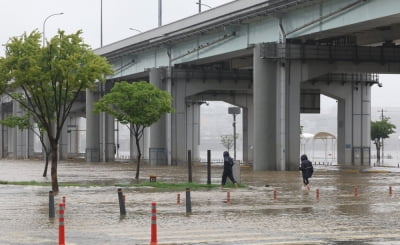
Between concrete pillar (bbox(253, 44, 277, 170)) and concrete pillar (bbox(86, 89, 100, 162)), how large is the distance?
143ft

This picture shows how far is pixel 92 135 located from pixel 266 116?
46327mm

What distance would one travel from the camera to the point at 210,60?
73.2 meters

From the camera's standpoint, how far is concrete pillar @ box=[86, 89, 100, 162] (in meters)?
101

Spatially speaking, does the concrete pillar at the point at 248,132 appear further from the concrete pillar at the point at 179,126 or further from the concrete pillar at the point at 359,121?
the concrete pillar at the point at 359,121

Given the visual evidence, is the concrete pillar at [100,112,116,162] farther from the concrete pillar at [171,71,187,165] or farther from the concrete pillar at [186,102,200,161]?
the concrete pillar at [171,71,187,165]

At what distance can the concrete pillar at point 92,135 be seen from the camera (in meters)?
101

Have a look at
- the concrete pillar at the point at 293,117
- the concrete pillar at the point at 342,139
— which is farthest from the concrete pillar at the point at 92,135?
the concrete pillar at the point at 293,117

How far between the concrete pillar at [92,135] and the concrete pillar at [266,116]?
43528 mm

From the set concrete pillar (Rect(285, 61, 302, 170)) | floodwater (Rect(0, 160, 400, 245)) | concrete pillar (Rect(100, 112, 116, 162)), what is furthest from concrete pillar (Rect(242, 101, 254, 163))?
floodwater (Rect(0, 160, 400, 245))

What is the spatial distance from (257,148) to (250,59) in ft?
53.9

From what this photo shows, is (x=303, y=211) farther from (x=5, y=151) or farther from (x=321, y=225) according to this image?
(x=5, y=151)

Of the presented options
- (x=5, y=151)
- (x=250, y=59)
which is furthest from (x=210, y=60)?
(x=5, y=151)

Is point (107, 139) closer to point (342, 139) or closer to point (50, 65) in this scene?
point (342, 139)

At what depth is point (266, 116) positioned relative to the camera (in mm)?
60625
